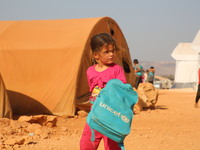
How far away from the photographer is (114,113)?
10.5ft

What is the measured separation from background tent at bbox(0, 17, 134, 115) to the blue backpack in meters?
6.76

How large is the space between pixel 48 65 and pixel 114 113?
7474 mm

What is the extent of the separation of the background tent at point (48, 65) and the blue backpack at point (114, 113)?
6761 millimetres

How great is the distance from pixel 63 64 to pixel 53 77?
420 millimetres

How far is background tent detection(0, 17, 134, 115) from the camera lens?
1015 cm

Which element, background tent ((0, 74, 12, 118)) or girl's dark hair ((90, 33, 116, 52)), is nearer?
girl's dark hair ((90, 33, 116, 52))

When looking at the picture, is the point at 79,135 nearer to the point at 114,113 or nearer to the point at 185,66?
the point at 114,113

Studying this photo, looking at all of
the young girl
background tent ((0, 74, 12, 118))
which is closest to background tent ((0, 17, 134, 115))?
background tent ((0, 74, 12, 118))

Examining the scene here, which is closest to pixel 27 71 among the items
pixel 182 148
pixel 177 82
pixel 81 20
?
pixel 81 20

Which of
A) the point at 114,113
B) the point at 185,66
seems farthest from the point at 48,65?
the point at 185,66

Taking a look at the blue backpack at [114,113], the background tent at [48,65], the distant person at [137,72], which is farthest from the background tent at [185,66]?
the blue backpack at [114,113]

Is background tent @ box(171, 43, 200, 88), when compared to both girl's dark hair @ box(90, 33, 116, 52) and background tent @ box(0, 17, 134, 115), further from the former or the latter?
girl's dark hair @ box(90, 33, 116, 52)

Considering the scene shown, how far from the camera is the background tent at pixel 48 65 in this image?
33.3 feet

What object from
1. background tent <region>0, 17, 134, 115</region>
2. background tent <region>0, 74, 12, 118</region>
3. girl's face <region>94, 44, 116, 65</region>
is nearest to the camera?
girl's face <region>94, 44, 116, 65</region>
